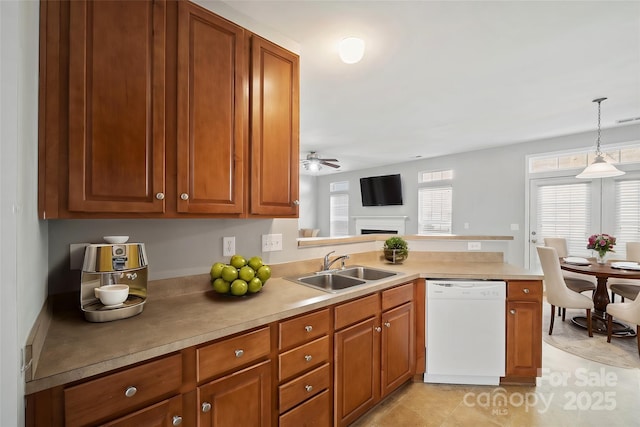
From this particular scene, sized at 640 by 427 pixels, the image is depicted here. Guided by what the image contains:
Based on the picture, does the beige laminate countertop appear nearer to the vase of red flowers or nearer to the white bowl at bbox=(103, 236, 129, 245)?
the white bowl at bbox=(103, 236, 129, 245)

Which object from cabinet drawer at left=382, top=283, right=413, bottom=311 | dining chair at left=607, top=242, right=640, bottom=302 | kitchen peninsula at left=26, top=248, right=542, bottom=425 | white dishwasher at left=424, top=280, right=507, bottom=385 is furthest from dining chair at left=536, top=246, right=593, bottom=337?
cabinet drawer at left=382, top=283, right=413, bottom=311

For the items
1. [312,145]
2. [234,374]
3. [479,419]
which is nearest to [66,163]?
[234,374]

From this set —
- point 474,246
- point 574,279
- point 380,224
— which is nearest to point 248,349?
point 474,246

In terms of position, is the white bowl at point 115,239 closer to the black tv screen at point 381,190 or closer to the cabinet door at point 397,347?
the cabinet door at point 397,347

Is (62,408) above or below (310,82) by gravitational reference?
below

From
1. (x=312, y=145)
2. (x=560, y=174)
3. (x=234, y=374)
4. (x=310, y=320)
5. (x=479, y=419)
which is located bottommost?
(x=479, y=419)

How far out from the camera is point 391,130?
4.42 metres

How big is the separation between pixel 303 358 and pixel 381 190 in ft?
20.4

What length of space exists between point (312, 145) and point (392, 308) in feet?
12.7

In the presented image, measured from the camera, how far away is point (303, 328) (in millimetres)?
1476

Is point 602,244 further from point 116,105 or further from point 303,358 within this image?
point 116,105

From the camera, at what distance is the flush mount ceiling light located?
199 cm

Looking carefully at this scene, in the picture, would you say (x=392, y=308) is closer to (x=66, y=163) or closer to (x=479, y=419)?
(x=479, y=419)

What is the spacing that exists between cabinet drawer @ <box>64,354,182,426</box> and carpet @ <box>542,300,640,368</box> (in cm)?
353
